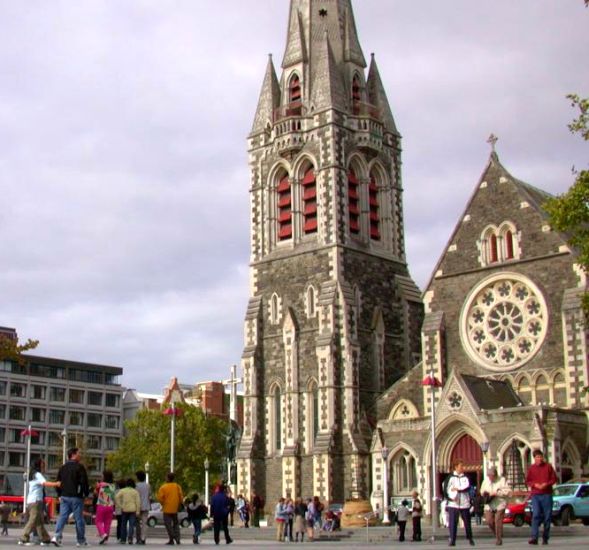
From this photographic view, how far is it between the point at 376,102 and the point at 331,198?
9128 millimetres

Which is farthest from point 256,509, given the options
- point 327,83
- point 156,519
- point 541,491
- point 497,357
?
point 541,491

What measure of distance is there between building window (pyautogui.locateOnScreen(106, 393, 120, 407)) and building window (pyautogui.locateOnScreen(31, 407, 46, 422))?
819 cm

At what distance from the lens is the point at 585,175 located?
32156 mm

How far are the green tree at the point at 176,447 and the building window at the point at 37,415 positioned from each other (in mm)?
29830

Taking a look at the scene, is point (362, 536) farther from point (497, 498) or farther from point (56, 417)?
point (56, 417)

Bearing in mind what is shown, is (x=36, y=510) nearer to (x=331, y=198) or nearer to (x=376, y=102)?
(x=331, y=198)

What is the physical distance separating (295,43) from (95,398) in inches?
2392

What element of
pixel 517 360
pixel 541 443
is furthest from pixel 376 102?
pixel 541 443

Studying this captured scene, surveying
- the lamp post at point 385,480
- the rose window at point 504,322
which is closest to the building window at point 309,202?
the rose window at point 504,322

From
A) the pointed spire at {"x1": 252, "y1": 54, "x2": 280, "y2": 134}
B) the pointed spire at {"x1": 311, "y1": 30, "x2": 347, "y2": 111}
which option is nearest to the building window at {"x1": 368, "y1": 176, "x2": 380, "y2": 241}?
the pointed spire at {"x1": 311, "y1": 30, "x2": 347, "y2": 111}

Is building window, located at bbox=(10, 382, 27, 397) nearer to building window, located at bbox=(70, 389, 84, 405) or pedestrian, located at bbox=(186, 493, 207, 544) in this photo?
building window, located at bbox=(70, 389, 84, 405)

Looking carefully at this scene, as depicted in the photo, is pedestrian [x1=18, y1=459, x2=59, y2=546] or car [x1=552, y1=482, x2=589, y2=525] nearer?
pedestrian [x1=18, y1=459, x2=59, y2=546]

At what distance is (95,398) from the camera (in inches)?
4562

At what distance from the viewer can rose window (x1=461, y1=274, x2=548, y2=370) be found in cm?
5091
